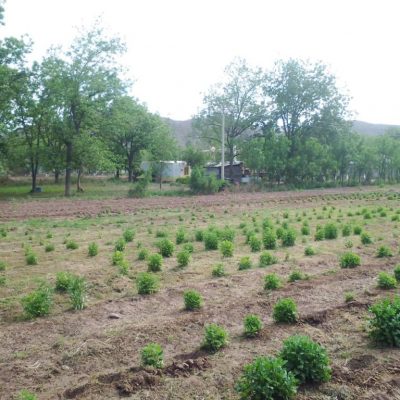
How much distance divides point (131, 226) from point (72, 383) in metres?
12.2

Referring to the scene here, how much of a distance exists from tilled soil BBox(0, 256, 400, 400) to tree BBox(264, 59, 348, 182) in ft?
143

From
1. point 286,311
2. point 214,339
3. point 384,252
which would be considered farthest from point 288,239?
point 214,339

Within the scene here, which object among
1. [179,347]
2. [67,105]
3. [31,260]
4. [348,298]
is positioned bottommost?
[179,347]

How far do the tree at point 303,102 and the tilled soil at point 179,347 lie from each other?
43.5 metres

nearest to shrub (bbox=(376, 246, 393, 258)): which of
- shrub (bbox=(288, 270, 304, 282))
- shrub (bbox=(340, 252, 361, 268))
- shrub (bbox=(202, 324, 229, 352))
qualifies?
shrub (bbox=(340, 252, 361, 268))

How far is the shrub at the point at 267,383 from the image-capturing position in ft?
13.6

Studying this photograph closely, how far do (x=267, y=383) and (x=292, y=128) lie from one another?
50.6 m

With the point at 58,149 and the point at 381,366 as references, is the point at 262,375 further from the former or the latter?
the point at 58,149

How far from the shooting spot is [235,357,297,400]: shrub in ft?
13.6

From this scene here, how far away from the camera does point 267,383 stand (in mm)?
4133

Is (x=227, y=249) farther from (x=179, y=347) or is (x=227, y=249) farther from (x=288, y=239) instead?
(x=179, y=347)

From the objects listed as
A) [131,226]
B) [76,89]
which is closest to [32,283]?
[131,226]

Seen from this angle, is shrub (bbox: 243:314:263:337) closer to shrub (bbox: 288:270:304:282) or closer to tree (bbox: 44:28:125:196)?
shrub (bbox: 288:270:304:282)

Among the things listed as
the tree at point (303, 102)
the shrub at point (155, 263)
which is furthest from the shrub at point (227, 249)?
the tree at point (303, 102)
